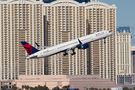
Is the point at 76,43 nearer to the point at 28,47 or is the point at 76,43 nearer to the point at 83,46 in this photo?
the point at 83,46

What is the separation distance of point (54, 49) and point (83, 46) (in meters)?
14.9

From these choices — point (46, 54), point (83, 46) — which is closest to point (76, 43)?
point (83, 46)

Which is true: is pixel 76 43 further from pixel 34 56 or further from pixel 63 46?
pixel 34 56

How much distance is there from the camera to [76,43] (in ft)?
652

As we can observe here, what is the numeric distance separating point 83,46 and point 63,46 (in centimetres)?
1008

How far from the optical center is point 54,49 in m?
193

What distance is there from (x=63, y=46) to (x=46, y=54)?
9.83 m

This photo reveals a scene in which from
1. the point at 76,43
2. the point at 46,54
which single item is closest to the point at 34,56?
the point at 46,54

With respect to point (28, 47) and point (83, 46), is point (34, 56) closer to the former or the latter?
point (28, 47)

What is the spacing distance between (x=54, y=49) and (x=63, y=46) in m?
5.49

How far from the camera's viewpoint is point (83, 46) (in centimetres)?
19588

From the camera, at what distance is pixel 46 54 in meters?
193

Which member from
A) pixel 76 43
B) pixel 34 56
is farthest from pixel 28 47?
pixel 76 43

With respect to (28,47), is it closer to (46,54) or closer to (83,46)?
(46,54)
